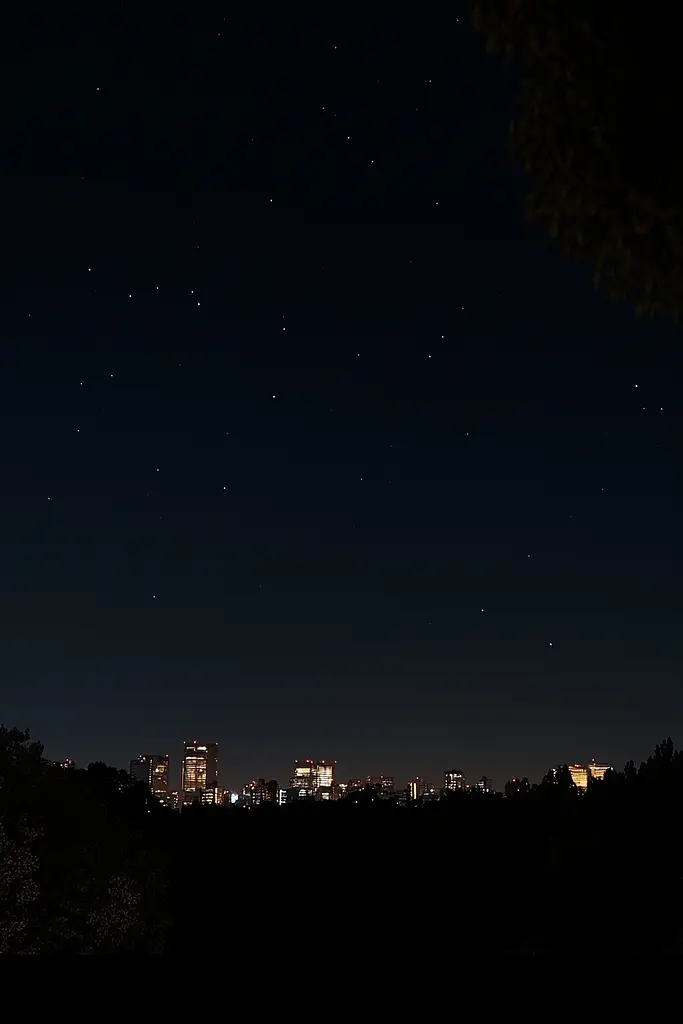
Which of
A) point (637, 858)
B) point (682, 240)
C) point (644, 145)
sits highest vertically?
point (644, 145)

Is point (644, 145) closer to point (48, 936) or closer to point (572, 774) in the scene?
point (48, 936)

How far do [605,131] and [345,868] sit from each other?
29473 millimetres

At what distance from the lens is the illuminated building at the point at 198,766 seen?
3698 inches

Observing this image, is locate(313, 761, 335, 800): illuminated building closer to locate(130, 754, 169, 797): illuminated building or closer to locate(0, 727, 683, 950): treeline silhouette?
locate(130, 754, 169, 797): illuminated building

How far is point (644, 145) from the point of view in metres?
2.80

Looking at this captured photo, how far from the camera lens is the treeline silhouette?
1691 centimetres

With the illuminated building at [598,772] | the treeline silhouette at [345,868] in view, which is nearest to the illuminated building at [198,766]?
the treeline silhouette at [345,868]

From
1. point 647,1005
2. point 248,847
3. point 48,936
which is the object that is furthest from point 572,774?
point 647,1005

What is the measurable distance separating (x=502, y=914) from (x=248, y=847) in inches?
326

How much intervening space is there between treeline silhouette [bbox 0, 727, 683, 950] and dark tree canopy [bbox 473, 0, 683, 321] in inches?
380

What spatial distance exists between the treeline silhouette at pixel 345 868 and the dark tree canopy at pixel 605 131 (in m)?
9.65

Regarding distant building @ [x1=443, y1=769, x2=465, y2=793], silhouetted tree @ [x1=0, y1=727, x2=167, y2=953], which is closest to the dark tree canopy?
silhouetted tree @ [x1=0, y1=727, x2=167, y2=953]

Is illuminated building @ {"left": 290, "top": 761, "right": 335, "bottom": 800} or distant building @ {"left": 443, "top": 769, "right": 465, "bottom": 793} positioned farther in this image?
illuminated building @ {"left": 290, "top": 761, "right": 335, "bottom": 800}

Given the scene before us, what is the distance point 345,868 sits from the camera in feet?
98.5
